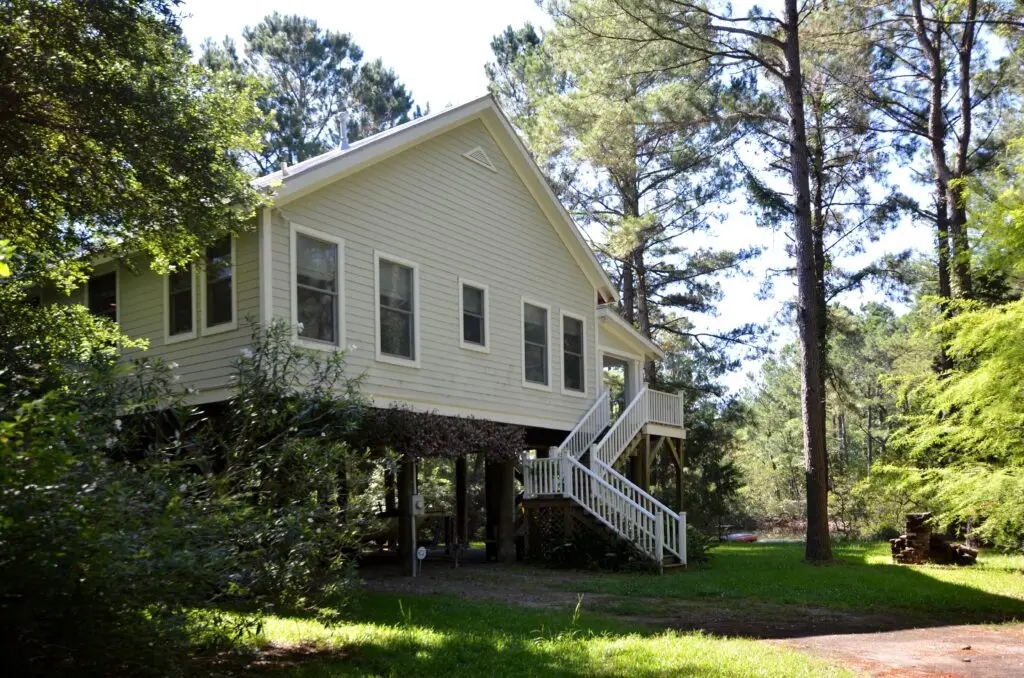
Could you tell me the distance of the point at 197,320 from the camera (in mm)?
13203

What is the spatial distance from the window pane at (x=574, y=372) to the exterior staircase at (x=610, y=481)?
55 centimetres

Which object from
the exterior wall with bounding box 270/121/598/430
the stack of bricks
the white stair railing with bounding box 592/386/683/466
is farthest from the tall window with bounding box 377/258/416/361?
the stack of bricks

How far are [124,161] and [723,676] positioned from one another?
792 cm

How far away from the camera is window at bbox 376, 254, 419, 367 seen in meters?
14.2

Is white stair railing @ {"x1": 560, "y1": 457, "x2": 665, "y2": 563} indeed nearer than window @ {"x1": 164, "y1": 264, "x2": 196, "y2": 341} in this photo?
No

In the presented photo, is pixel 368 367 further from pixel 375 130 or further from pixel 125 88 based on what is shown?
pixel 375 130

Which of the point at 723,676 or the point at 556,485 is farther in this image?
the point at 556,485

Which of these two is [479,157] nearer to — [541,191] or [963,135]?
[541,191]

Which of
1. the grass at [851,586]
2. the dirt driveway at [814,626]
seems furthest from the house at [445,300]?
the dirt driveway at [814,626]

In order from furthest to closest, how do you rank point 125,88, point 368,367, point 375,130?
point 375,130 < point 368,367 < point 125,88

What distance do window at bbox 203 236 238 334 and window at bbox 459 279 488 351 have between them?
4.10 m

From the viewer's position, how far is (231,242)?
12.8 m

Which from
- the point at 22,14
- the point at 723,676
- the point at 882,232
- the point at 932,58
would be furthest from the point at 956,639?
the point at 882,232

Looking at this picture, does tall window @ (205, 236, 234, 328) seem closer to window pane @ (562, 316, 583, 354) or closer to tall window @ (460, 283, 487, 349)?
tall window @ (460, 283, 487, 349)
